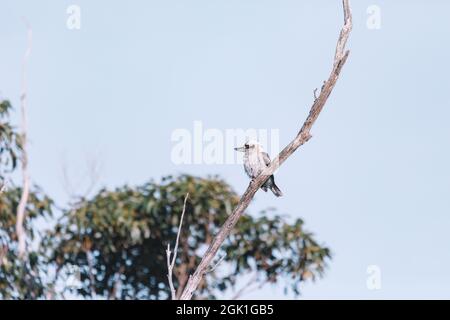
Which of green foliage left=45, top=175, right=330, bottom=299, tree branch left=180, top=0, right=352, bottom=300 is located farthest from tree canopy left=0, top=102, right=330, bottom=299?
tree branch left=180, top=0, right=352, bottom=300

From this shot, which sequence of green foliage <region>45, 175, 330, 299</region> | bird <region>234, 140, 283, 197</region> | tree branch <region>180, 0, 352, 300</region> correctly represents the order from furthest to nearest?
green foliage <region>45, 175, 330, 299</region>
bird <region>234, 140, 283, 197</region>
tree branch <region>180, 0, 352, 300</region>

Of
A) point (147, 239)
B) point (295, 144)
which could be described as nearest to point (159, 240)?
point (147, 239)

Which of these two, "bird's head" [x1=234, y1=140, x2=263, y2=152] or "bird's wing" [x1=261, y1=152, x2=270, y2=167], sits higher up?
"bird's head" [x1=234, y1=140, x2=263, y2=152]

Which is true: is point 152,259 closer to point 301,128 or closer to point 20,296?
point 20,296

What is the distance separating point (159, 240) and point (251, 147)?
457 cm

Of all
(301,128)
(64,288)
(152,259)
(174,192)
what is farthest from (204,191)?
(301,128)

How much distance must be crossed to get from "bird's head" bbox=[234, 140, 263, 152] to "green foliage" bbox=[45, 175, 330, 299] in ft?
12.6

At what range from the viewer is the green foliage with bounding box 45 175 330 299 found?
13.4 meters

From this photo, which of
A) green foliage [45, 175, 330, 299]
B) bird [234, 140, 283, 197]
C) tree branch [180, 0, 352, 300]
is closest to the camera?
tree branch [180, 0, 352, 300]

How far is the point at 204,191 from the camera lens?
1337 centimetres

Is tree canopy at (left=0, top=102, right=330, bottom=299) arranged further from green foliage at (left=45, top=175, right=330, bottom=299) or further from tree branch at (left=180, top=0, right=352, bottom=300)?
tree branch at (left=180, top=0, right=352, bottom=300)

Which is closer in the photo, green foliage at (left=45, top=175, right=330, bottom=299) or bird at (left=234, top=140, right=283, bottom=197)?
bird at (left=234, top=140, right=283, bottom=197)

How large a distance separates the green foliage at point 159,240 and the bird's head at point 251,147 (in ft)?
12.6
